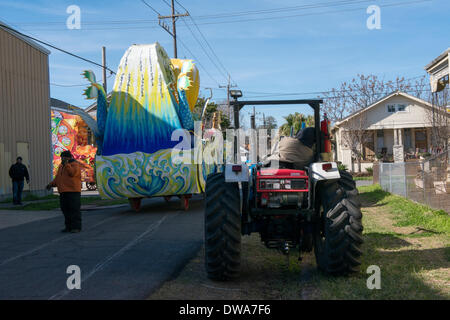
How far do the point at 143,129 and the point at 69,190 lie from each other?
4.35 meters

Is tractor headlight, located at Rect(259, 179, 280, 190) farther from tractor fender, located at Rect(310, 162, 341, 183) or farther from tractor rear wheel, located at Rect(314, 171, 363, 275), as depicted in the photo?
tractor rear wheel, located at Rect(314, 171, 363, 275)

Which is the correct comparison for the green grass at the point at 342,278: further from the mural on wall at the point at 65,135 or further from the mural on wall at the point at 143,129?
the mural on wall at the point at 65,135

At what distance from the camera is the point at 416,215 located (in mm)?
11812

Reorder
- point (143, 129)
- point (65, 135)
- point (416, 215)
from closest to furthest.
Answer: point (416, 215) < point (143, 129) < point (65, 135)

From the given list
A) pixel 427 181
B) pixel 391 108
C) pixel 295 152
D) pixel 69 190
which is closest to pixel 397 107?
pixel 391 108

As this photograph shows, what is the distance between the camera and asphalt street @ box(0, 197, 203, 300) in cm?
609

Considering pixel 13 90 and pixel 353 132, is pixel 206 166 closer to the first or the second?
pixel 13 90

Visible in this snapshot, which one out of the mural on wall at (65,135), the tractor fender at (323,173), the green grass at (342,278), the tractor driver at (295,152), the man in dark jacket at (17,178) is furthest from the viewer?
the mural on wall at (65,135)

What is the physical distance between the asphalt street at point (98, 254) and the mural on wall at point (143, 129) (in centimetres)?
105

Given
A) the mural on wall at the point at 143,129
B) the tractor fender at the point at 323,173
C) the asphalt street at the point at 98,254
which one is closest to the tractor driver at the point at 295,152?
the tractor fender at the point at 323,173

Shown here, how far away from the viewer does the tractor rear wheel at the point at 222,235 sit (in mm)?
6230

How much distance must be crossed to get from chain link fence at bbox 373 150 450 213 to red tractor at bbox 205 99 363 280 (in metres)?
6.01

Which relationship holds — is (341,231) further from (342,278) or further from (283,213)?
(283,213)

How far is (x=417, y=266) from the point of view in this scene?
6.95m
